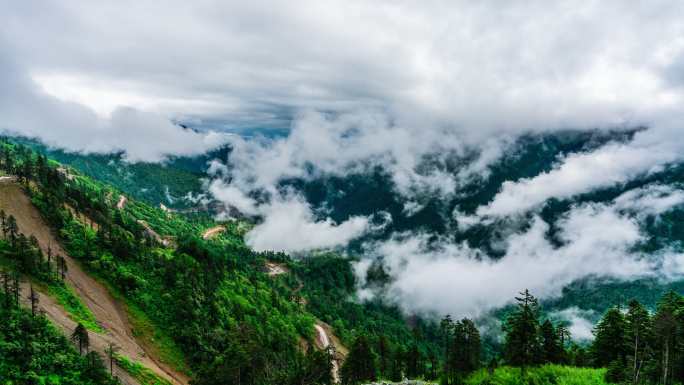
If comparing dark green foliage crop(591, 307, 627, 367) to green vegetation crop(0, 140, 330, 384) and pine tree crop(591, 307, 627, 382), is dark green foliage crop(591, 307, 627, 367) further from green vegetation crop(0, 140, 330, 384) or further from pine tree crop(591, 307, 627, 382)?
green vegetation crop(0, 140, 330, 384)

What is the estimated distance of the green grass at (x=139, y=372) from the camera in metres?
91.4

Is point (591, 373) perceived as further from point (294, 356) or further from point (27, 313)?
point (294, 356)

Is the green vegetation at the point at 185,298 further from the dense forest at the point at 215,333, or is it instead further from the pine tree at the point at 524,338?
the pine tree at the point at 524,338

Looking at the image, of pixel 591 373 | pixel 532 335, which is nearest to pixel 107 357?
pixel 532 335

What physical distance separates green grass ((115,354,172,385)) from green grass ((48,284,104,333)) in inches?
570

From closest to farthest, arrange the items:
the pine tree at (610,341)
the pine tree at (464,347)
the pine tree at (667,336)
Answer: the pine tree at (667,336) < the pine tree at (610,341) < the pine tree at (464,347)

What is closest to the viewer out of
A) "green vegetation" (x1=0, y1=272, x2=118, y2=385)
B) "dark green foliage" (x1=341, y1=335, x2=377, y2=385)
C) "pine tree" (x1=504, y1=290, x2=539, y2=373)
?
"pine tree" (x1=504, y1=290, x2=539, y2=373)

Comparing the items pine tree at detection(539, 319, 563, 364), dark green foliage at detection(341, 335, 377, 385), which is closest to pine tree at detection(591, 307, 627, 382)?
pine tree at detection(539, 319, 563, 364)

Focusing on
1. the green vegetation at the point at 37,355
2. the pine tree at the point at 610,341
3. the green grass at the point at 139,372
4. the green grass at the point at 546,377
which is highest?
the green grass at the point at 546,377

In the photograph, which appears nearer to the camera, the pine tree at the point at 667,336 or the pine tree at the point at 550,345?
the pine tree at the point at 667,336

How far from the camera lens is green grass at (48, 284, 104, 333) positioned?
103 metres

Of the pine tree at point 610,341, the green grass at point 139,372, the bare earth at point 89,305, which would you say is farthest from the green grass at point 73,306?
→ the pine tree at point 610,341

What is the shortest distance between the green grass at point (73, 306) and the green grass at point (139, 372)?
14468 mm

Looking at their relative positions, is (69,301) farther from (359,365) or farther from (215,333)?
(359,365)
